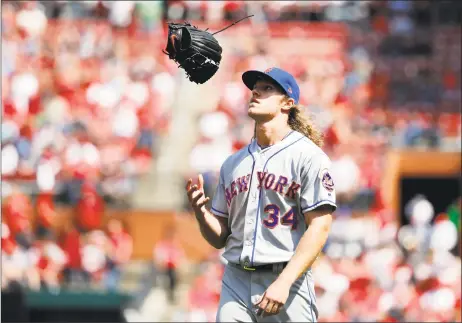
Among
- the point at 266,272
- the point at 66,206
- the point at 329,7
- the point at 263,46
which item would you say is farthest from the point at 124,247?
the point at 266,272

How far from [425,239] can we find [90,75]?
5.67 m

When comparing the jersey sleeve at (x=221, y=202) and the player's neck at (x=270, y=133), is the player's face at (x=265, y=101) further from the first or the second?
the jersey sleeve at (x=221, y=202)

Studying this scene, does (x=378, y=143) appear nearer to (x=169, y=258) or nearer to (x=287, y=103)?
(x=169, y=258)

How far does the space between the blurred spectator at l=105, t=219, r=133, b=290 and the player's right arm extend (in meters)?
7.33

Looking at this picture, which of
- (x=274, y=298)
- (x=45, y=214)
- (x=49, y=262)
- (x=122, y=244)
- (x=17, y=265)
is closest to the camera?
(x=274, y=298)

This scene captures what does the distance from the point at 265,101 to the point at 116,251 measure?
808 cm

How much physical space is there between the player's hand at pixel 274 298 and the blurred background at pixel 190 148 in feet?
19.4

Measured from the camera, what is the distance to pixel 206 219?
4.47m

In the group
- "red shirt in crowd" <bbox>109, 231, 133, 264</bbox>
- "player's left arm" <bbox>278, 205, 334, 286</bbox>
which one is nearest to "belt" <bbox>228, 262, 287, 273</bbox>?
"player's left arm" <bbox>278, 205, 334, 286</bbox>

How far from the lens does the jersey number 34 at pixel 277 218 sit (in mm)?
4301

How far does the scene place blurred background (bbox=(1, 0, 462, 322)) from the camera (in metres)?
11.3

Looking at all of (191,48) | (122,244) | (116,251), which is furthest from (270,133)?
(122,244)

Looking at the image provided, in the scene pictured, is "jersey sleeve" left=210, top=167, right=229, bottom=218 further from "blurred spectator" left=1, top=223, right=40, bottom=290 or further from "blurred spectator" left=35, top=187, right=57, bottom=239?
"blurred spectator" left=35, top=187, right=57, bottom=239

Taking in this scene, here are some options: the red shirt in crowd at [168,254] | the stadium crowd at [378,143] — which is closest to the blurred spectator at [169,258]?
the red shirt in crowd at [168,254]
